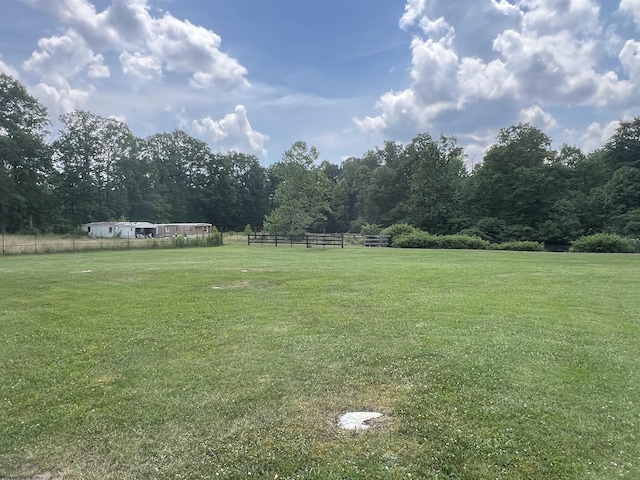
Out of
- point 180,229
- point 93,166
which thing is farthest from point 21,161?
point 180,229

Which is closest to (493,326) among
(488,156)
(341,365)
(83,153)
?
(341,365)

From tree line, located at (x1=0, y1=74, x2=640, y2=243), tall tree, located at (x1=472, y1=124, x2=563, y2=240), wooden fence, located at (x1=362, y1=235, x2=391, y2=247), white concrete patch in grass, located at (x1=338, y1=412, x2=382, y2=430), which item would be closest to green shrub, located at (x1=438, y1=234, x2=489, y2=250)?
wooden fence, located at (x1=362, y1=235, x2=391, y2=247)

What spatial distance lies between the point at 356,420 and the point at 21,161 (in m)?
59.8

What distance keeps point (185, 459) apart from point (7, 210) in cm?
6072

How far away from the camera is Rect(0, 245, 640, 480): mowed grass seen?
313cm

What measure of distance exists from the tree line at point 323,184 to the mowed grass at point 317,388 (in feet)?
127

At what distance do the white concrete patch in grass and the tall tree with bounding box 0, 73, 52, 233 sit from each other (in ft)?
184

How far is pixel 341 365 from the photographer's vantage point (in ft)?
16.9

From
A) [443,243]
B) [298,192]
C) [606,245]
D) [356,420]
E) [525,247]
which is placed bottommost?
[356,420]

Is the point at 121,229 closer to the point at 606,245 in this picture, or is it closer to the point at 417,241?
the point at 417,241

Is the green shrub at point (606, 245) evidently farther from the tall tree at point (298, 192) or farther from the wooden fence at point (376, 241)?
the tall tree at point (298, 192)

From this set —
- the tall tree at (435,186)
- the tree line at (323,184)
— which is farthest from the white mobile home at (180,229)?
the tall tree at (435,186)

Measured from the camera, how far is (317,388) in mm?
4441

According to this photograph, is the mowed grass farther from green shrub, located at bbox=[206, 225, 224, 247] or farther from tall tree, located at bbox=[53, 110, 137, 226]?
tall tree, located at bbox=[53, 110, 137, 226]
